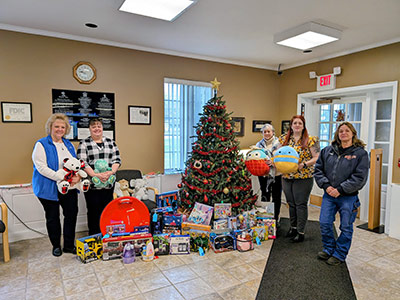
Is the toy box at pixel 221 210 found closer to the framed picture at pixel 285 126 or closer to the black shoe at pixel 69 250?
the black shoe at pixel 69 250

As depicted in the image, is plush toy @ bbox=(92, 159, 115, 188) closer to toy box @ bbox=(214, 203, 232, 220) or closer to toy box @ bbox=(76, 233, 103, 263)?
toy box @ bbox=(76, 233, 103, 263)

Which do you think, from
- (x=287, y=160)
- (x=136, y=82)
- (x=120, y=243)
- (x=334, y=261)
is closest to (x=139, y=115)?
(x=136, y=82)

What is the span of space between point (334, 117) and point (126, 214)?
347 centimetres

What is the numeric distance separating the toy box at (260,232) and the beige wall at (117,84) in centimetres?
166

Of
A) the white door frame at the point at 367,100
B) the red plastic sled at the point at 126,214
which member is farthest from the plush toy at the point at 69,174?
the white door frame at the point at 367,100

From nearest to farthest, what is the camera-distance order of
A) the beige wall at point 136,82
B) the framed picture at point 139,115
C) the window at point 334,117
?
1. the beige wall at point 136,82
2. the framed picture at point 139,115
3. the window at point 334,117

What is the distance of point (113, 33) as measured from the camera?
3.34 m

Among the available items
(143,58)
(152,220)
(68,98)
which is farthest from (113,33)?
(152,220)

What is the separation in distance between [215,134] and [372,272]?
2.00 metres

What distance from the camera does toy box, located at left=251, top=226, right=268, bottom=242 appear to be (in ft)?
10.4

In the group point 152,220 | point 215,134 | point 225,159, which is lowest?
point 152,220

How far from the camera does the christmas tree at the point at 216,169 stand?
10.6 ft

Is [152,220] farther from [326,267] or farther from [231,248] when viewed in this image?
[326,267]

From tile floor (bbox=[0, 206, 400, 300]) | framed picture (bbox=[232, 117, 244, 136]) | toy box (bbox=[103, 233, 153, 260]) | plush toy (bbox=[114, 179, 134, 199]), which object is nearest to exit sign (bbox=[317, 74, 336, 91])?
framed picture (bbox=[232, 117, 244, 136])
